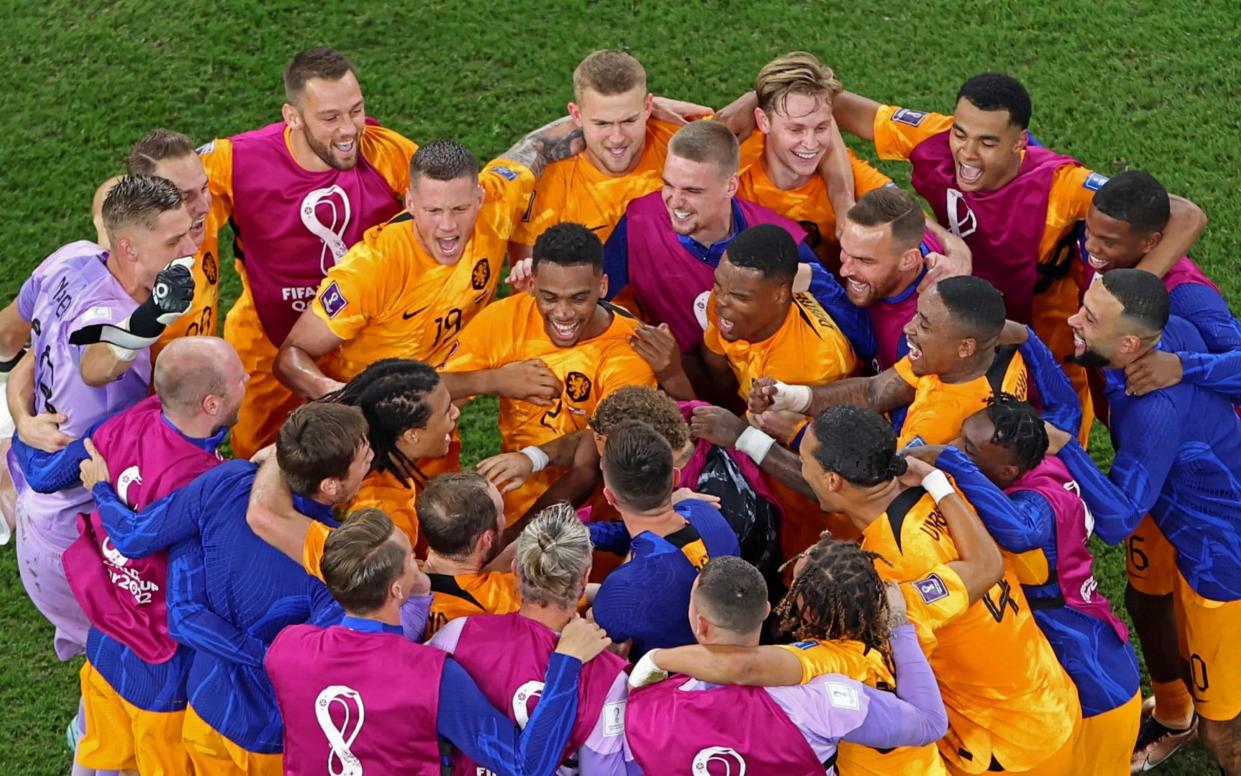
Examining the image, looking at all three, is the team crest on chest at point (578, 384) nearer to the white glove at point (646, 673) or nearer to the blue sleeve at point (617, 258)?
the blue sleeve at point (617, 258)

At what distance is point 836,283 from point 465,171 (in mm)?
1548

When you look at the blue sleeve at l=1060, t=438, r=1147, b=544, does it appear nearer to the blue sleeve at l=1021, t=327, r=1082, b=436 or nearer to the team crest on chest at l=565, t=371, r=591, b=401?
the blue sleeve at l=1021, t=327, r=1082, b=436

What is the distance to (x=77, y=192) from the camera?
8125 mm

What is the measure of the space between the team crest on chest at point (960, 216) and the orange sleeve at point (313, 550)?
310cm

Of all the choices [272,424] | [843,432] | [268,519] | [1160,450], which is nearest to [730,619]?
[843,432]

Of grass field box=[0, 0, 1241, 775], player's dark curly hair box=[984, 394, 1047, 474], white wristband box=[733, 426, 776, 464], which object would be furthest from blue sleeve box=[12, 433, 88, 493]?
grass field box=[0, 0, 1241, 775]

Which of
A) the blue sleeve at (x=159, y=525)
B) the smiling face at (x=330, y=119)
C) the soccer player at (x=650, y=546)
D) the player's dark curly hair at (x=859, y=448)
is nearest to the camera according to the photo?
the soccer player at (x=650, y=546)

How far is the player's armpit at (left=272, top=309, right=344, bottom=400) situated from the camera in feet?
17.4

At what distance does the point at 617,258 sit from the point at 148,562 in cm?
230

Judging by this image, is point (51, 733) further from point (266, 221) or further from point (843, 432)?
point (843, 432)

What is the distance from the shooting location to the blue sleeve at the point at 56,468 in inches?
184

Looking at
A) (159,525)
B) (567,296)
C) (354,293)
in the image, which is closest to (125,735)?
(159,525)

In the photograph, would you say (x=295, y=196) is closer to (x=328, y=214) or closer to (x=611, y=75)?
(x=328, y=214)

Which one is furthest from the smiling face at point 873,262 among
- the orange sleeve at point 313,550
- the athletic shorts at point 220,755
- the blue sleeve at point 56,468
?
the blue sleeve at point 56,468
